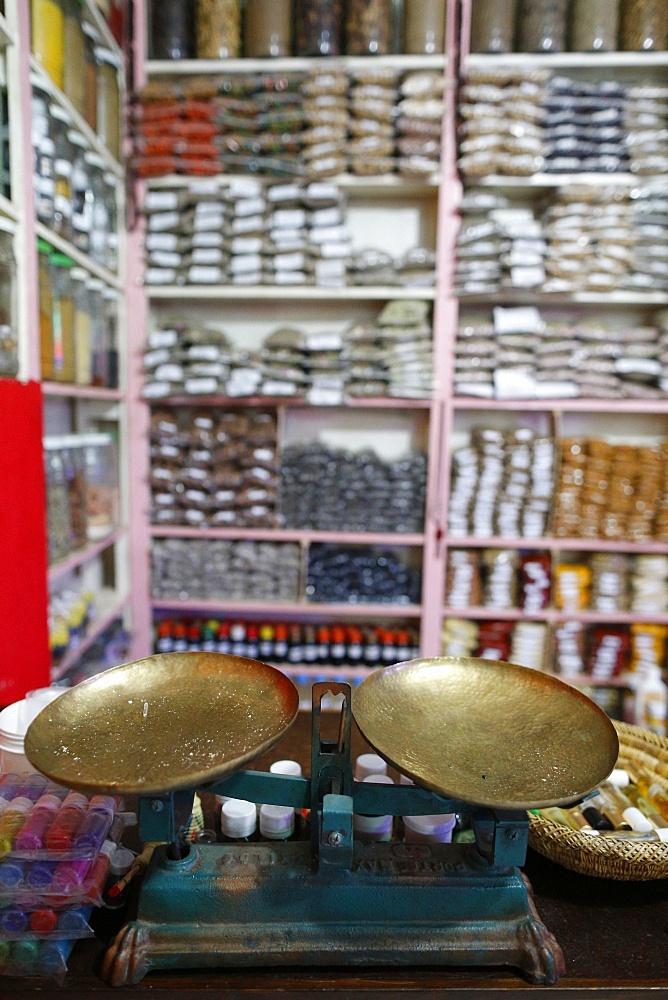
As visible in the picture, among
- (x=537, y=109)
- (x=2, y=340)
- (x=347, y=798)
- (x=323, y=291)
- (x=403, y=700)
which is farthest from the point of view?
(x=323, y=291)

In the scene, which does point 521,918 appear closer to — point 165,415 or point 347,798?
point 347,798

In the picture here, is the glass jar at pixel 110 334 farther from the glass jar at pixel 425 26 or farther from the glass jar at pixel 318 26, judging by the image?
the glass jar at pixel 425 26

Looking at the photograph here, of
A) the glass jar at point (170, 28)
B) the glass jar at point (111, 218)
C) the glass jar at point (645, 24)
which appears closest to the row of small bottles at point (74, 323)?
the glass jar at point (111, 218)

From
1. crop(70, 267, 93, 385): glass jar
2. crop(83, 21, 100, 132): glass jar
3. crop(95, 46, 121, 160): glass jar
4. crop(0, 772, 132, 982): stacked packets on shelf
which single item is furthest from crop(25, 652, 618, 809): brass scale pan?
crop(95, 46, 121, 160): glass jar

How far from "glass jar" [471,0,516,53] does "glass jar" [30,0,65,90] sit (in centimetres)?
138

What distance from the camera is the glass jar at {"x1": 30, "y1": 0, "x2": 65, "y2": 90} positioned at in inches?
65.1

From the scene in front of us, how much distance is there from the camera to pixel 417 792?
805 mm

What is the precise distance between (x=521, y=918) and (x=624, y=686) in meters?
2.08

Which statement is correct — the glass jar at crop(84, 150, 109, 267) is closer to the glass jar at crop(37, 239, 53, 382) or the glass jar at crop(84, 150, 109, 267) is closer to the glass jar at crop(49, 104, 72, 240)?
the glass jar at crop(49, 104, 72, 240)

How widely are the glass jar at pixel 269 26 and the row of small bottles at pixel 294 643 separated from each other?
2.16 meters

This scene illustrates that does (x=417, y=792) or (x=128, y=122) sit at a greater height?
(x=128, y=122)

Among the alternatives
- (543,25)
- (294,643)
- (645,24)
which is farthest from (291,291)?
(645,24)

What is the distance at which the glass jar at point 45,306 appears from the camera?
1697 millimetres

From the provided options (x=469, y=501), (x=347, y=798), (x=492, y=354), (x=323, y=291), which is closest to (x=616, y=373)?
(x=492, y=354)
